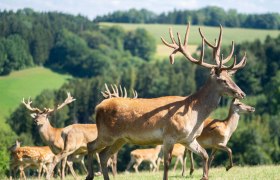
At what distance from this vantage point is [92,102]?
8438 cm

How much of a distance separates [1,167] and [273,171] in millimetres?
33507

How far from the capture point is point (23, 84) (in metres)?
89.8

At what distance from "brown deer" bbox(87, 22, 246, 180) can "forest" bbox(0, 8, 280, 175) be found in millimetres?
32788

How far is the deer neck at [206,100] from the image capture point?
12.5 meters

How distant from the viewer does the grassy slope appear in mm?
81000

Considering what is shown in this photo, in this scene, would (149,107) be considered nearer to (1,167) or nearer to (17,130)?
(1,167)

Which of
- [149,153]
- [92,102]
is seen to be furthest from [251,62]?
[149,153]

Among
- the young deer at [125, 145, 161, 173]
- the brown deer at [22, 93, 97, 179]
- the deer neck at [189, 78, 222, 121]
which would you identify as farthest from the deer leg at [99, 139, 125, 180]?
the young deer at [125, 145, 161, 173]

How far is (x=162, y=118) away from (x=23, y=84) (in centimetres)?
7924

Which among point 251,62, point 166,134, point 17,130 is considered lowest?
point 17,130

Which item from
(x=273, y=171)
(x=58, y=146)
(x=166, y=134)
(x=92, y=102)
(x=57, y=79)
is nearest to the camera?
(x=166, y=134)

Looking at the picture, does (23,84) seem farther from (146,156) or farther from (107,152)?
(107,152)

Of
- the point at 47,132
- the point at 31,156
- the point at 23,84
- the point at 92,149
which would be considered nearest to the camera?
the point at 92,149

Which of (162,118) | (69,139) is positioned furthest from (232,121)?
(162,118)
